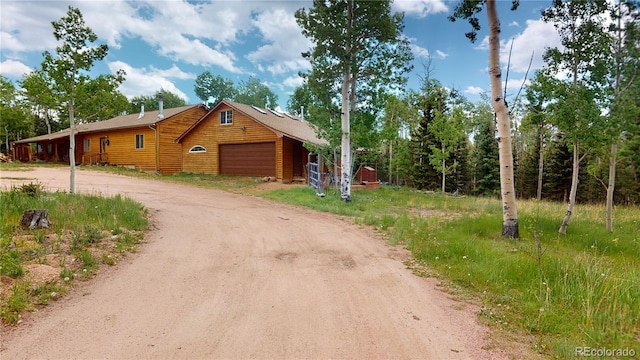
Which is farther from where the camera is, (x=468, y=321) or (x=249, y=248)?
(x=249, y=248)

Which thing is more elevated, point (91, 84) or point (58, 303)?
point (91, 84)

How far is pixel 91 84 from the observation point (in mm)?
→ 10000

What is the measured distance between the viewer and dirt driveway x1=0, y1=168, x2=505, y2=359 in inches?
115

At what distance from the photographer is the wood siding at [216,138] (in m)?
20.7

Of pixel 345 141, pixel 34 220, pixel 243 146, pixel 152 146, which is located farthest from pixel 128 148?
pixel 34 220

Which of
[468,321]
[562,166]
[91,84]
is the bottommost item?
[468,321]

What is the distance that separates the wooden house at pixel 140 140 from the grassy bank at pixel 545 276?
22.0 m

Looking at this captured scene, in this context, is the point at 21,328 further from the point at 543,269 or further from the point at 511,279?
the point at 543,269

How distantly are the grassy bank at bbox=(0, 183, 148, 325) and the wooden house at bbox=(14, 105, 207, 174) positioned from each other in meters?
18.2

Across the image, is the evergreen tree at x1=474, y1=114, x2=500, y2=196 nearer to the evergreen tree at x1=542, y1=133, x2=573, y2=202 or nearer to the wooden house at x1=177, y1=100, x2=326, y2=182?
the evergreen tree at x1=542, y1=133, x2=573, y2=202

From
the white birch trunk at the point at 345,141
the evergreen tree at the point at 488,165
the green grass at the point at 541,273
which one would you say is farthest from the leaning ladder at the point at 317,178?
the evergreen tree at the point at 488,165

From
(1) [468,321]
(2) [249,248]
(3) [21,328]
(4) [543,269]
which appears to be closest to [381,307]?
(1) [468,321]

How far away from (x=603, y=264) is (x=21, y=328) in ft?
24.4

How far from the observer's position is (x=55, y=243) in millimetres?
5188
